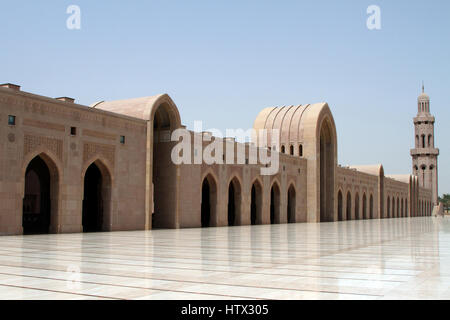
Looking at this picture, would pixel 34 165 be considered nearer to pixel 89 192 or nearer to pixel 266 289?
pixel 89 192

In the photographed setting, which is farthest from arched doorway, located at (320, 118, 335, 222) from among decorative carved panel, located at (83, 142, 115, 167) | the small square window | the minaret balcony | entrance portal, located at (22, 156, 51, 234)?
the minaret balcony

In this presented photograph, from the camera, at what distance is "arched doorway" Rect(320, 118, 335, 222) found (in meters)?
36.9

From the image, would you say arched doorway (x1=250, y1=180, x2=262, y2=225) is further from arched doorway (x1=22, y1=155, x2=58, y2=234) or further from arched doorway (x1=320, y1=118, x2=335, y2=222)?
arched doorway (x1=22, y1=155, x2=58, y2=234)

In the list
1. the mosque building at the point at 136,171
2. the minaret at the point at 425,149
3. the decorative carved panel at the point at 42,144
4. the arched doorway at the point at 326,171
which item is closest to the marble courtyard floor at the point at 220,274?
the decorative carved panel at the point at 42,144

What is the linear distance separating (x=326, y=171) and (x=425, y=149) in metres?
42.7

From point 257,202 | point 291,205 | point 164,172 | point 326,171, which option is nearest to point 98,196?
point 164,172

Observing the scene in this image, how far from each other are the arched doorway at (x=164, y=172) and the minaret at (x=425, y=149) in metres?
60.7

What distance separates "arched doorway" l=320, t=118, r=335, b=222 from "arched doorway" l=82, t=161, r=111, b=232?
20.4 meters

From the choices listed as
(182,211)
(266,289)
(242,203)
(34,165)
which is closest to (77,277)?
(266,289)

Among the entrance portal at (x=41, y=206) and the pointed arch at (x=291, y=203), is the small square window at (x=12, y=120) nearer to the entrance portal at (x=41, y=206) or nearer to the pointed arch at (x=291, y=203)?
the entrance portal at (x=41, y=206)

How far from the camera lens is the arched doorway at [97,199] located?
62.1 ft

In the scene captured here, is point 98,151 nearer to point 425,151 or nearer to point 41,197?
point 41,197
